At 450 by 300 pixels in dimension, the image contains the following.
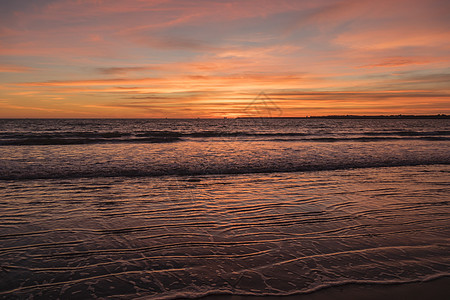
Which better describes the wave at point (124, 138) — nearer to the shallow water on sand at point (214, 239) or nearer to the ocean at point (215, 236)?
the ocean at point (215, 236)

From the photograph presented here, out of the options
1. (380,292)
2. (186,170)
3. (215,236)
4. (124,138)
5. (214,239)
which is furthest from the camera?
(124,138)

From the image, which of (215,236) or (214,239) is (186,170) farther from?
(214,239)

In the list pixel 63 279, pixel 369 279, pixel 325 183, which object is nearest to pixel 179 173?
pixel 325 183

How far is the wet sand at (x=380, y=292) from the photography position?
10.7 ft

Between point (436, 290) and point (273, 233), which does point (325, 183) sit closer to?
point (273, 233)

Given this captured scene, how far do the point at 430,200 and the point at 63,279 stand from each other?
334 inches

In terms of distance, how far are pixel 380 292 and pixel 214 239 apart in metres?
2.56

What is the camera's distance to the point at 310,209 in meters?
6.53

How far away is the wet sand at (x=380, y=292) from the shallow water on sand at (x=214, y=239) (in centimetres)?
12

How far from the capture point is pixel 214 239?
482cm

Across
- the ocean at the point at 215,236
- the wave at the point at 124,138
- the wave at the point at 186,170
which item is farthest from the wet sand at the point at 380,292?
the wave at the point at 124,138

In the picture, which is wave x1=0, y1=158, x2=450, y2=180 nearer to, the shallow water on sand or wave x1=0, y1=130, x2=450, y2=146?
the shallow water on sand

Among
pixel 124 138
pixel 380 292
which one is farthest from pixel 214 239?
pixel 124 138

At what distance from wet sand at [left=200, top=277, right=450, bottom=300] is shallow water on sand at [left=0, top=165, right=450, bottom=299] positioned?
118 millimetres
